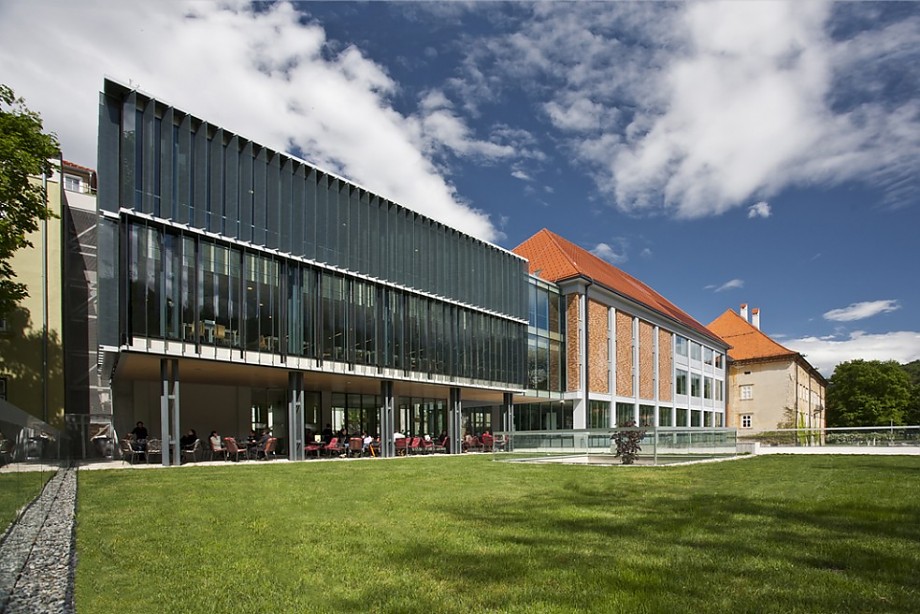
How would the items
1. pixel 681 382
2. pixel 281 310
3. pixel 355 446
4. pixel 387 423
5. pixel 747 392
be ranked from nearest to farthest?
pixel 281 310
pixel 355 446
pixel 387 423
pixel 681 382
pixel 747 392

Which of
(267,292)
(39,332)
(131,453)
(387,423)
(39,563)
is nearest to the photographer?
(39,563)

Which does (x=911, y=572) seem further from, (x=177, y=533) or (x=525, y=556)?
(x=177, y=533)

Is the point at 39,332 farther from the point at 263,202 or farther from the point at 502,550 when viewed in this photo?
the point at 502,550

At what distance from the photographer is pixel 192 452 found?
73.6 feet

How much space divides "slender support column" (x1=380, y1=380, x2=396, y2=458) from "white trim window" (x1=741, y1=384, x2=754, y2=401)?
6020cm

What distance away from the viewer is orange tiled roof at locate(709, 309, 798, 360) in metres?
76.6

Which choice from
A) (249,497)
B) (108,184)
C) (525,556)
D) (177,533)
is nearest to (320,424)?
(108,184)

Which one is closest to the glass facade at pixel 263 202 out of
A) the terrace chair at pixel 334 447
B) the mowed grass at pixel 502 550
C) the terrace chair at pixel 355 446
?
the terrace chair at pixel 355 446

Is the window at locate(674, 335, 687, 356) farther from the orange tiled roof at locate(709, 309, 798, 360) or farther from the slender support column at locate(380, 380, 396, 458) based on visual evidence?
the slender support column at locate(380, 380, 396, 458)

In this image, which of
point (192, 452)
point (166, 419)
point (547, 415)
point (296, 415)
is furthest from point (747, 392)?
point (166, 419)

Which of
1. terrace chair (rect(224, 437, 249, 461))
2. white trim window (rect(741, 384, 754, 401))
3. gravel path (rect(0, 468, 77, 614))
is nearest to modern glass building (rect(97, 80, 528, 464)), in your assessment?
terrace chair (rect(224, 437, 249, 461))

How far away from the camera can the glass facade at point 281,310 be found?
2123 cm

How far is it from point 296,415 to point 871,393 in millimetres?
81364

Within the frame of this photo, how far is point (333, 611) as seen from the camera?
14.3 ft
